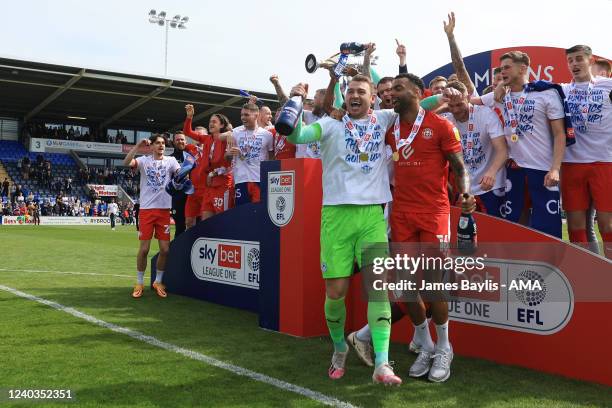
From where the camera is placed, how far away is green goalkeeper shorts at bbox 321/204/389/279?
414 centimetres

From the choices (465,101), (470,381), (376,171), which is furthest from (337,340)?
(465,101)

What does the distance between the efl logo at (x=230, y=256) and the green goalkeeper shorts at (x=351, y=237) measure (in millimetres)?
3046

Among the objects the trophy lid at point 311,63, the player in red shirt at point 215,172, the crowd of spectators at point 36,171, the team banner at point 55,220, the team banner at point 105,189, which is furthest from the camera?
the team banner at point 105,189

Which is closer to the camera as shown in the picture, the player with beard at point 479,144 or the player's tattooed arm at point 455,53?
the player with beard at point 479,144

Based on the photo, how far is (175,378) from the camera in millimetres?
4152

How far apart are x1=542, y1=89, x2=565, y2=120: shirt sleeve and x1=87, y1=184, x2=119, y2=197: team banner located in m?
43.6

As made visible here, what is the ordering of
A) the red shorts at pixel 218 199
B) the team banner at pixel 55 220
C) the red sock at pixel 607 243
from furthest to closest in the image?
the team banner at pixel 55 220 → the red shorts at pixel 218 199 → the red sock at pixel 607 243

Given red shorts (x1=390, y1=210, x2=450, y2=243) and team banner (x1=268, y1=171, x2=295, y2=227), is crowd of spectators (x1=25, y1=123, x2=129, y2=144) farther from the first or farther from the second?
red shorts (x1=390, y1=210, x2=450, y2=243)

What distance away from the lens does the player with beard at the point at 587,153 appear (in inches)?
203

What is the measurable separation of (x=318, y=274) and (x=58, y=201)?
1525 inches

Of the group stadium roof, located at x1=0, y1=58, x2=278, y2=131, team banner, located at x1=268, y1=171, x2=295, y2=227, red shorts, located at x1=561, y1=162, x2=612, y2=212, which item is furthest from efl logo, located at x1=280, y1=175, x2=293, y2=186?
stadium roof, located at x1=0, y1=58, x2=278, y2=131

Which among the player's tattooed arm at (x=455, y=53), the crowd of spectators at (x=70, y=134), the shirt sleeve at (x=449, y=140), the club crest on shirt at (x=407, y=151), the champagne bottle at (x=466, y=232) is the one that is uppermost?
the crowd of spectators at (x=70, y=134)

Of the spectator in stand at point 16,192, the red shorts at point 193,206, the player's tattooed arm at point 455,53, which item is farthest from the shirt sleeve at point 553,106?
the spectator in stand at point 16,192

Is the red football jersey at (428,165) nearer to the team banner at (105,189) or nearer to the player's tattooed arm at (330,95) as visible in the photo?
the player's tattooed arm at (330,95)
